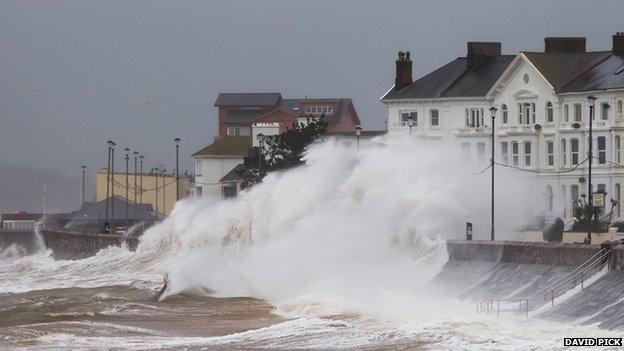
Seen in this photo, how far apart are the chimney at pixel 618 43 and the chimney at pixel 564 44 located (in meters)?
5.29

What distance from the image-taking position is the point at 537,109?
82.0m

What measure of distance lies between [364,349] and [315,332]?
358cm

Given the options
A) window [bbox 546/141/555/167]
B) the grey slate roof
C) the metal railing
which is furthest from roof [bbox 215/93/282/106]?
the metal railing

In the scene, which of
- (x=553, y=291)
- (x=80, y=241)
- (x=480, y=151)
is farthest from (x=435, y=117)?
(x=553, y=291)

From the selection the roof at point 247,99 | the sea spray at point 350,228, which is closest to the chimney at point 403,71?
the sea spray at point 350,228

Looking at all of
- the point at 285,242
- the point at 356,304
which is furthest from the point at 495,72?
the point at 356,304

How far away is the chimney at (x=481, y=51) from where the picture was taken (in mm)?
90500

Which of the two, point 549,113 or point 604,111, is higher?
point 549,113

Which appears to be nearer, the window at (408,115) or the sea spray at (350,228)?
the sea spray at (350,228)

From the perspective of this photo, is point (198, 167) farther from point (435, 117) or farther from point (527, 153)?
point (527, 153)

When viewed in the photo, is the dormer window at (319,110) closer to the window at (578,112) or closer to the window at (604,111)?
the window at (578,112)

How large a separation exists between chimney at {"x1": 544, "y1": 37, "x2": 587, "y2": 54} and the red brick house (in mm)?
50315

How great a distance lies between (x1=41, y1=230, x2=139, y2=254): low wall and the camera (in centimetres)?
8694

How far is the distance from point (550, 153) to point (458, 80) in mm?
9870
